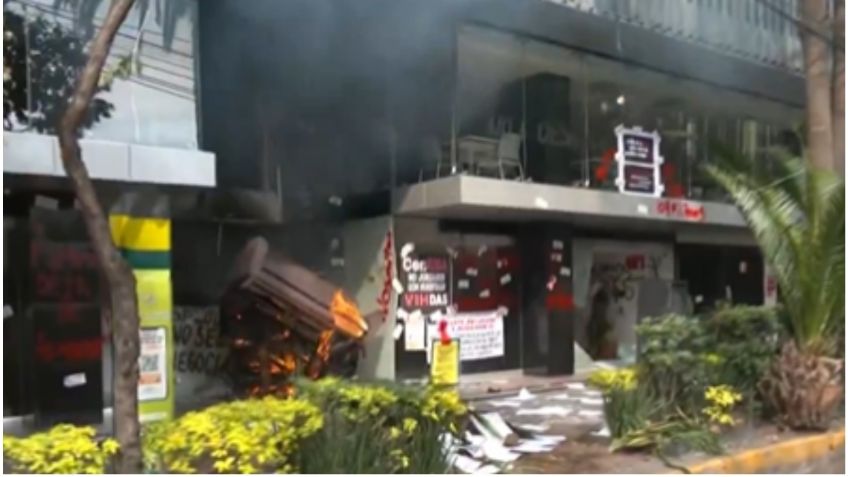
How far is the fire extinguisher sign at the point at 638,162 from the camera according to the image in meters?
14.3

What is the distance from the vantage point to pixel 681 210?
574 inches

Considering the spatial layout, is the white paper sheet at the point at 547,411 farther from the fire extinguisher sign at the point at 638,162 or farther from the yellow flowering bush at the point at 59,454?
the yellow flowering bush at the point at 59,454

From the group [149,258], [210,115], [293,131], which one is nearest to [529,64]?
[293,131]

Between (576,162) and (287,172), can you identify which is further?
(576,162)

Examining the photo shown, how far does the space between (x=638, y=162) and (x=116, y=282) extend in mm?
11387

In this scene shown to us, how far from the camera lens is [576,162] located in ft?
46.4

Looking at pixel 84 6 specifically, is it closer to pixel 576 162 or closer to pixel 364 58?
pixel 364 58

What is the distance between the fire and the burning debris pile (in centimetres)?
1

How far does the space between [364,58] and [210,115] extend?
2362mm

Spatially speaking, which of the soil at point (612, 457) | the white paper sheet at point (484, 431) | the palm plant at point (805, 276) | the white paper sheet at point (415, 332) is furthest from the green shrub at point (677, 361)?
the white paper sheet at point (415, 332)

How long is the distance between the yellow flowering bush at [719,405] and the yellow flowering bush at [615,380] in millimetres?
572

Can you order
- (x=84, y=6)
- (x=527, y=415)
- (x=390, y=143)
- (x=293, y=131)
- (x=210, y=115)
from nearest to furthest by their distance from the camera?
(x=84, y=6) → (x=527, y=415) → (x=210, y=115) → (x=293, y=131) → (x=390, y=143)

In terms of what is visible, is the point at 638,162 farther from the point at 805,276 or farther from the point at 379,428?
the point at 379,428

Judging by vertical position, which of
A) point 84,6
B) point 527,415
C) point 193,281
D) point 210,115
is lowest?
point 527,415
